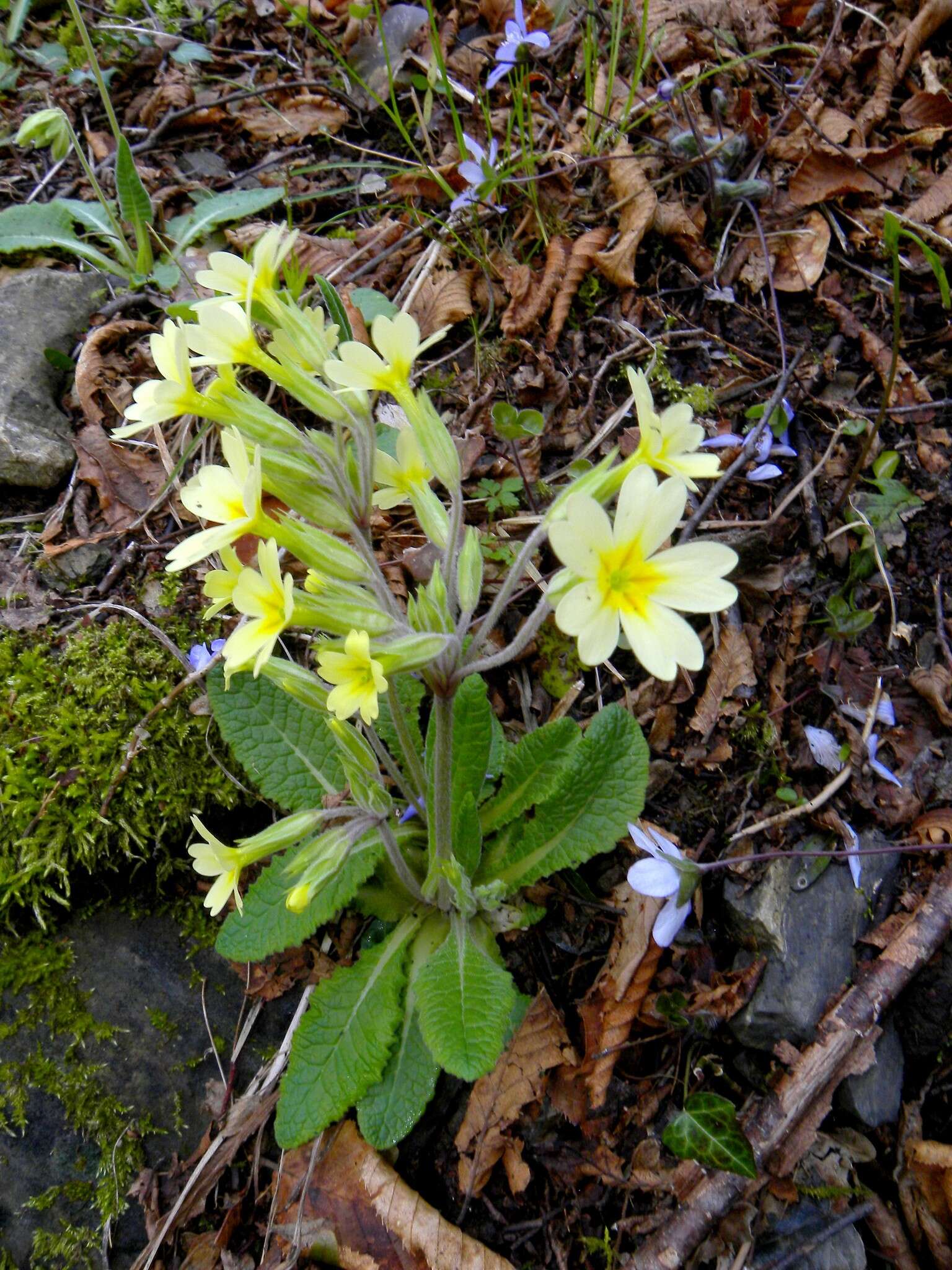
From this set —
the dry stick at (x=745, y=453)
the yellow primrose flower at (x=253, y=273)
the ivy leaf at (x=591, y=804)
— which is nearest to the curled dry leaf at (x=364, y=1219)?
the ivy leaf at (x=591, y=804)

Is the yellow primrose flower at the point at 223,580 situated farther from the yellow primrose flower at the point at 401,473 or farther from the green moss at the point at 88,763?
the green moss at the point at 88,763

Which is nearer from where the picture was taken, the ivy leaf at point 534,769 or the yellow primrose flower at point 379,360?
the yellow primrose flower at point 379,360

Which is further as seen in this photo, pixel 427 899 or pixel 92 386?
pixel 92 386

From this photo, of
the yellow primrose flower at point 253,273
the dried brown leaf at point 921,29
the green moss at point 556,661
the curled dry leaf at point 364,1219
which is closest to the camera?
the yellow primrose flower at point 253,273

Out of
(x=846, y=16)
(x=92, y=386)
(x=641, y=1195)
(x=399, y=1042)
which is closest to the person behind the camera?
(x=641, y=1195)

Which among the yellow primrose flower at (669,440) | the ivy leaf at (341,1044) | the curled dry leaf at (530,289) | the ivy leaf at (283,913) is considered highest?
the yellow primrose flower at (669,440)

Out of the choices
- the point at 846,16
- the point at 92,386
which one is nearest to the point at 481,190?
the point at 92,386

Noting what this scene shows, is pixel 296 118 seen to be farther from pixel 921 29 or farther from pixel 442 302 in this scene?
pixel 921 29

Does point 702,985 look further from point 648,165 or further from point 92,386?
point 648,165

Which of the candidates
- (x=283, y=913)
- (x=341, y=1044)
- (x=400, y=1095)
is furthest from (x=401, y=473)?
(x=400, y=1095)
